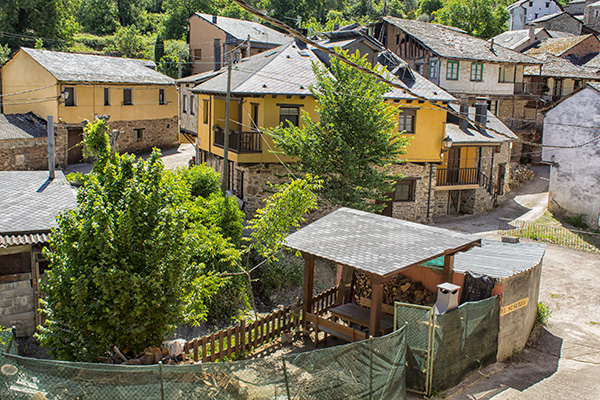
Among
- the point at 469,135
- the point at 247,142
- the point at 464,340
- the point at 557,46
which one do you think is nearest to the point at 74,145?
the point at 247,142

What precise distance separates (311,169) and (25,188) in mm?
9985

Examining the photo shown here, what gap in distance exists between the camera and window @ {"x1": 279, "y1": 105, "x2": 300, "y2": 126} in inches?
950

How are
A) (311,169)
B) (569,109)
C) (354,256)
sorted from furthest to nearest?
(569,109) < (311,169) < (354,256)

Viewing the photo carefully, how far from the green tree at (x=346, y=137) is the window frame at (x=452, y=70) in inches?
697

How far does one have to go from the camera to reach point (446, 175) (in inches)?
1167

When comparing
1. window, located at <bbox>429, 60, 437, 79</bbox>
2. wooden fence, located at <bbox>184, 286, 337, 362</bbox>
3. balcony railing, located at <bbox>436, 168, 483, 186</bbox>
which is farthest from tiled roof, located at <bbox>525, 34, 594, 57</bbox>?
wooden fence, located at <bbox>184, 286, 337, 362</bbox>

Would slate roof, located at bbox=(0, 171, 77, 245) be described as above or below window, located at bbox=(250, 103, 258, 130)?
below

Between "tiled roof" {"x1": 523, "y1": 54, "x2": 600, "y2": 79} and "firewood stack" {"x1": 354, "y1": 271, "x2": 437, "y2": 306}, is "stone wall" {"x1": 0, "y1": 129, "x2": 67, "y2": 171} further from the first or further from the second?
"tiled roof" {"x1": 523, "y1": 54, "x2": 600, "y2": 79}

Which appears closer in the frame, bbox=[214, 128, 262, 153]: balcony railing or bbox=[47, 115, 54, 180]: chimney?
bbox=[47, 115, 54, 180]: chimney

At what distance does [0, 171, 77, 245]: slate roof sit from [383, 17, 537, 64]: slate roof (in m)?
27.4

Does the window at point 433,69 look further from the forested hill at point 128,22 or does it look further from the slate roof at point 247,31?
the slate roof at point 247,31

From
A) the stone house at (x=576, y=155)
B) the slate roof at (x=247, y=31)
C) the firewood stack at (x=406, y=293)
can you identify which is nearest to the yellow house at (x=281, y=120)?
the stone house at (x=576, y=155)

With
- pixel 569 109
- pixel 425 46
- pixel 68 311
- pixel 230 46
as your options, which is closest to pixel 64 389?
pixel 68 311

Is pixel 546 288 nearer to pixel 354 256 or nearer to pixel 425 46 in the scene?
pixel 354 256
